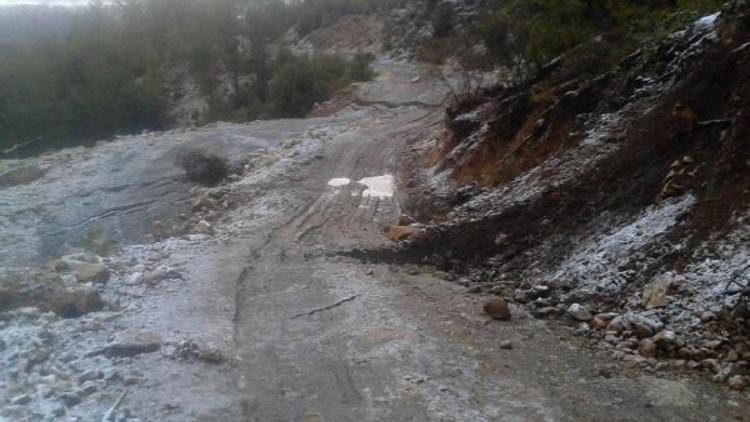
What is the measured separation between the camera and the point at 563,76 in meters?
10.8

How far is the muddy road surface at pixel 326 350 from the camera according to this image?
5129mm

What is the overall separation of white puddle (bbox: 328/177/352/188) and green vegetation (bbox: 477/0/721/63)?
3604 millimetres

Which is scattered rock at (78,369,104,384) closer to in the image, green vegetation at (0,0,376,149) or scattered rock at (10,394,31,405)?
scattered rock at (10,394,31,405)

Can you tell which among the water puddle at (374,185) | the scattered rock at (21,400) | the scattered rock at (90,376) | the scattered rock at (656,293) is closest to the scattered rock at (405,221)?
the water puddle at (374,185)

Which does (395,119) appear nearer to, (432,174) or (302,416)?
(432,174)

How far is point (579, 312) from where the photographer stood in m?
6.51

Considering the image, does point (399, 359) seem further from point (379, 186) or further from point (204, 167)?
point (204, 167)

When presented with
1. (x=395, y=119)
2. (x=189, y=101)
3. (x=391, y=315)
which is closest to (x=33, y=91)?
(x=189, y=101)

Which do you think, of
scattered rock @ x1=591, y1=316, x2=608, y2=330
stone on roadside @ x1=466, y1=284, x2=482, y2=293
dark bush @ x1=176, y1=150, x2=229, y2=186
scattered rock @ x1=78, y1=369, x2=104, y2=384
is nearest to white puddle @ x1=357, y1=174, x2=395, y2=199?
dark bush @ x1=176, y1=150, x2=229, y2=186

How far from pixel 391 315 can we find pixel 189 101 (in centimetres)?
3310

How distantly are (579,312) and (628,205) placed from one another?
147 cm

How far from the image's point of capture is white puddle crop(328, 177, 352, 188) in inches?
519

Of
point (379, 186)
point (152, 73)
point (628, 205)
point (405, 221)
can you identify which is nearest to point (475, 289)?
point (628, 205)

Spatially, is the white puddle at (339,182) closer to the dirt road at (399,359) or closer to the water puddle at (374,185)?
the water puddle at (374,185)
